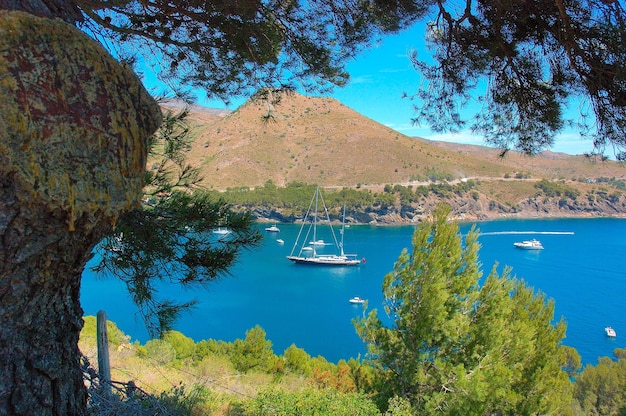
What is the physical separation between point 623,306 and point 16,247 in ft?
85.9

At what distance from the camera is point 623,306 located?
72.2ft

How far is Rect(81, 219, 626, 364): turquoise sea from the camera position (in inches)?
711

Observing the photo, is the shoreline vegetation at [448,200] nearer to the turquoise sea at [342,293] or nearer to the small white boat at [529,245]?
the turquoise sea at [342,293]

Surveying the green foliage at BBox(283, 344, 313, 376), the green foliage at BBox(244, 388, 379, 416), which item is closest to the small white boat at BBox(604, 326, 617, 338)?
the green foliage at BBox(283, 344, 313, 376)

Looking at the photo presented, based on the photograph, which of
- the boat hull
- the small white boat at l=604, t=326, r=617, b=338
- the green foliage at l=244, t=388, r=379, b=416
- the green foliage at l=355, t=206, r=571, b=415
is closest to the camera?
the green foliage at l=244, t=388, r=379, b=416

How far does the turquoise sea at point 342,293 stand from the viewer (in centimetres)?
1805

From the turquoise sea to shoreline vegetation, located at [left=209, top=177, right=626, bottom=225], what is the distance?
13.1 feet

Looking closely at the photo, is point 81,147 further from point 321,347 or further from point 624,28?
point 321,347

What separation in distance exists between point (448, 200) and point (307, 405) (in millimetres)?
41955

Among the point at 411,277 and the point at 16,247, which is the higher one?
the point at 16,247

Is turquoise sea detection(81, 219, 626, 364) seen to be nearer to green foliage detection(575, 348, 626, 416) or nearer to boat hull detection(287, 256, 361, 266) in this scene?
boat hull detection(287, 256, 361, 266)

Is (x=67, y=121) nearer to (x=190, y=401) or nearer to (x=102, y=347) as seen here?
(x=102, y=347)

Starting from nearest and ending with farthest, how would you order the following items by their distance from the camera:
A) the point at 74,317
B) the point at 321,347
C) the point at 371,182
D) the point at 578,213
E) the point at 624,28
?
the point at 74,317 → the point at 624,28 → the point at 321,347 → the point at 371,182 → the point at 578,213

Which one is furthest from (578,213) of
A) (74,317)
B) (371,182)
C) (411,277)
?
(74,317)
